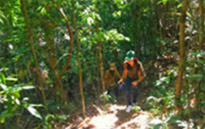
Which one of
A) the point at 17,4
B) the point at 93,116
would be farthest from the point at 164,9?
the point at 17,4

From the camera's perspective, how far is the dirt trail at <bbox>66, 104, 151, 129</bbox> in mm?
4095

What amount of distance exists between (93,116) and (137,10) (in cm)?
414

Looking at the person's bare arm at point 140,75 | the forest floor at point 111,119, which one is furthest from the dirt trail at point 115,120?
the person's bare arm at point 140,75

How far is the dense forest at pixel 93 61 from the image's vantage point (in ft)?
7.66

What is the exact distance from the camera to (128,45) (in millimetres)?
7398

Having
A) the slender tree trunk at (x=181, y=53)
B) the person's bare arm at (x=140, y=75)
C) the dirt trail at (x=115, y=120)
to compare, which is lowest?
Answer: the dirt trail at (x=115, y=120)

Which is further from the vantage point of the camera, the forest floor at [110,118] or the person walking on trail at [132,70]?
the person walking on trail at [132,70]

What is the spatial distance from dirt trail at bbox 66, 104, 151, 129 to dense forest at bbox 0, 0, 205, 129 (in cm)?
2

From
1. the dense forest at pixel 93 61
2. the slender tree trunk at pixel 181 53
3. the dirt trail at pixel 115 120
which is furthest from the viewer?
the dirt trail at pixel 115 120

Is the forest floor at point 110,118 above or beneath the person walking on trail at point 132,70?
beneath

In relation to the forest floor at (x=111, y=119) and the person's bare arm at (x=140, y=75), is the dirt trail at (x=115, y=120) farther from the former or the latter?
the person's bare arm at (x=140, y=75)

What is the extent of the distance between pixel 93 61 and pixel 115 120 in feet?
7.81

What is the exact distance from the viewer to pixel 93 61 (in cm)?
644

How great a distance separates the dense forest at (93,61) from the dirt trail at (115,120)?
0.02 m
